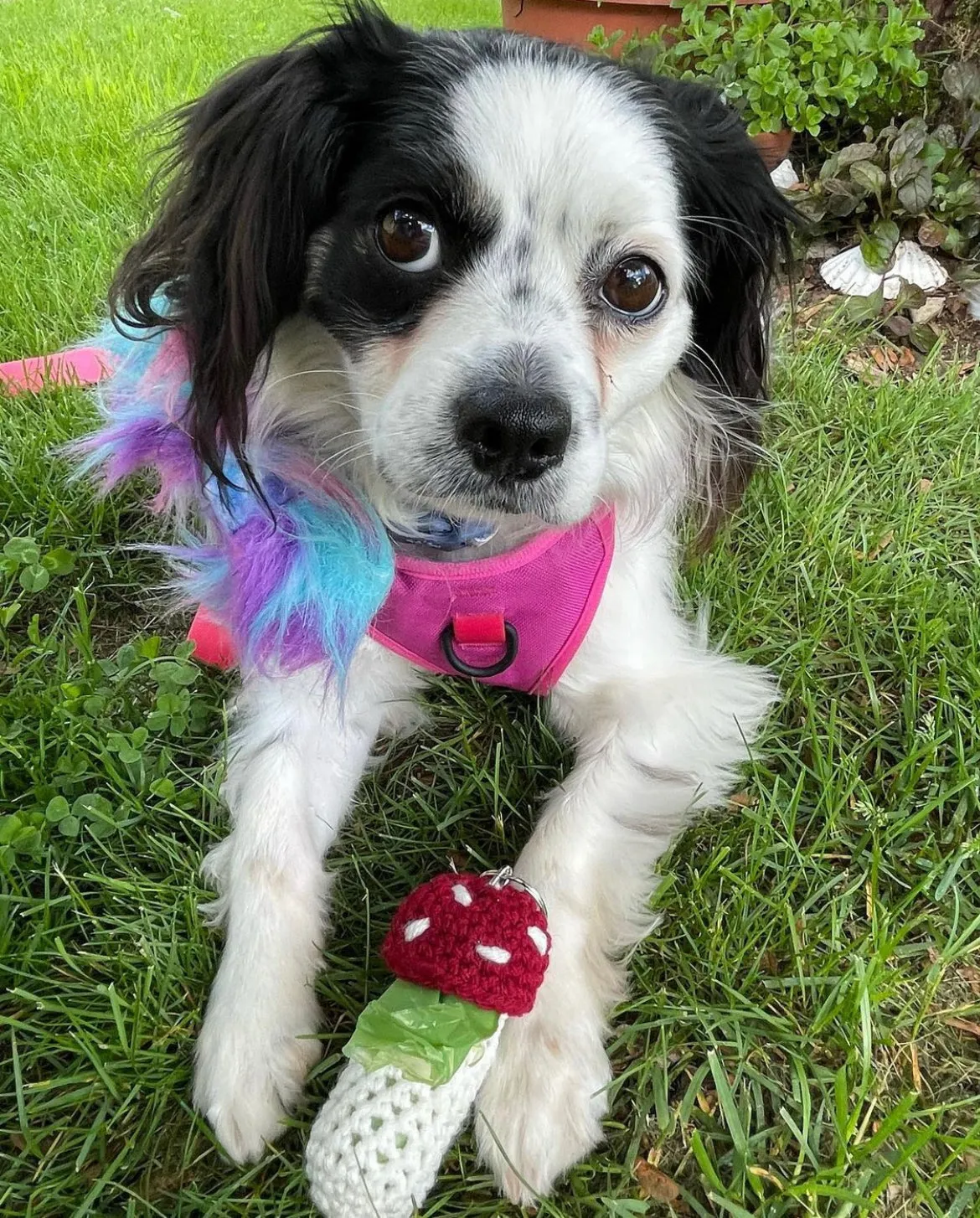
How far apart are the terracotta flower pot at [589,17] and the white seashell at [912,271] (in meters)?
1.44

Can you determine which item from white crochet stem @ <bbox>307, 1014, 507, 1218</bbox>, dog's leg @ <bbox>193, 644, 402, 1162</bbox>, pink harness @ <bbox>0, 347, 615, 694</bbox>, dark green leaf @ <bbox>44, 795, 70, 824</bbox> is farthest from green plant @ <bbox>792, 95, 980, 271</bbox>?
white crochet stem @ <bbox>307, 1014, 507, 1218</bbox>

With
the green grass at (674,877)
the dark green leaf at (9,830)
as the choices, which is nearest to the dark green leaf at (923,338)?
the green grass at (674,877)

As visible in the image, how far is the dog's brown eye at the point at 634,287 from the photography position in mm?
1789

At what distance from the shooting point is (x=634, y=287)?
1.82 m

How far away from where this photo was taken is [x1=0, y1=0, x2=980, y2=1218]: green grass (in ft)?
4.93

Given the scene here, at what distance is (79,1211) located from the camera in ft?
4.63

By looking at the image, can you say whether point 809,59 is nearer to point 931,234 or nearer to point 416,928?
point 931,234

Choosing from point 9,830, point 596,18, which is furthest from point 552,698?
point 596,18

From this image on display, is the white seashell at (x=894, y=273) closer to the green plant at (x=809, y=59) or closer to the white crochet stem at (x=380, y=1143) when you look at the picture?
the green plant at (x=809, y=59)

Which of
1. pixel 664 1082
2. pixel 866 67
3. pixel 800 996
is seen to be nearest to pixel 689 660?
pixel 800 996

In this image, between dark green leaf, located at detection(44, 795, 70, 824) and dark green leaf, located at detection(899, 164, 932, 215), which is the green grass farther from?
dark green leaf, located at detection(899, 164, 932, 215)

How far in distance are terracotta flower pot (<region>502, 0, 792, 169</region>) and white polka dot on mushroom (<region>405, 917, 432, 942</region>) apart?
154 inches

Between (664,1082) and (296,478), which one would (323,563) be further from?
(664,1082)

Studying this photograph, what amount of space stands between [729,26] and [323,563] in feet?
11.6
